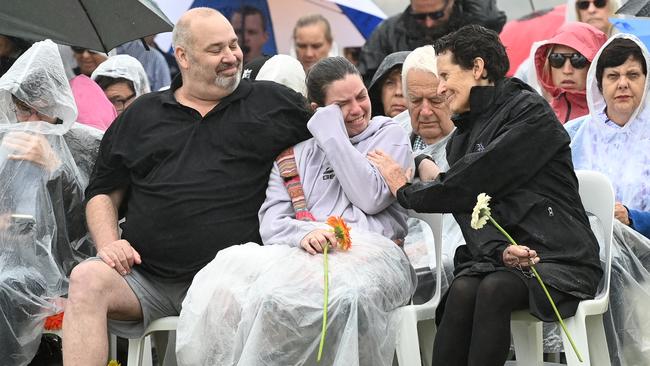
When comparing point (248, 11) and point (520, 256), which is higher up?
point (248, 11)

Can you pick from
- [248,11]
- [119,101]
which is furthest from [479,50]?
[248,11]

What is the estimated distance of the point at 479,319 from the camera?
15.1 feet

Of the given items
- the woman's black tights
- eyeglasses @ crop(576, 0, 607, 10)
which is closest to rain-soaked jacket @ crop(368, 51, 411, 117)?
eyeglasses @ crop(576, 0, 607, 10)

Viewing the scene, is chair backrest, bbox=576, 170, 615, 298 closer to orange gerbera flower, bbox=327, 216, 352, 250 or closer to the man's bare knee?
orange gerbera flower, bbox=327, 216, 352, 250

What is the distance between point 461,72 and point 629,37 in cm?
122

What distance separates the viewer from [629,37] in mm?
5820

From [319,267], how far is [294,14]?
3825mm

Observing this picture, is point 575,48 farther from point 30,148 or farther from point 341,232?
point 30,148

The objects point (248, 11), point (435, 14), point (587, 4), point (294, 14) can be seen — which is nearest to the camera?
point (587, 4)

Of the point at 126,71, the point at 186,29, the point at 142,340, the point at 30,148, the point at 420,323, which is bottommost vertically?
the point at 420,323

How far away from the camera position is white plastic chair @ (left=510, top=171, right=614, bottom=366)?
4.79 meters

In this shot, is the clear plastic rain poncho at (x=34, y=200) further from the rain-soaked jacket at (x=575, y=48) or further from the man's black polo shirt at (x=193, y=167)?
the rain-soaked jacket at (x=575, y=48)

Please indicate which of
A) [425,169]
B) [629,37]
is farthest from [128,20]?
[629,37]

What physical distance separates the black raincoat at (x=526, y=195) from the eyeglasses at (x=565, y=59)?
5.67ft
